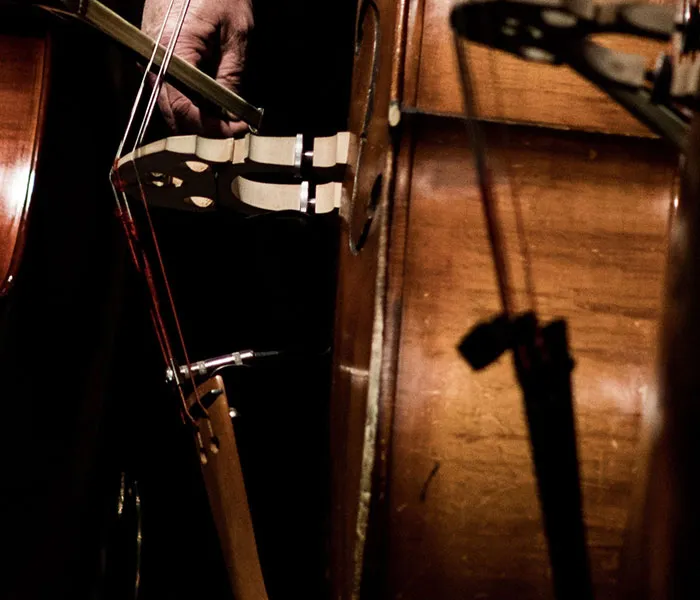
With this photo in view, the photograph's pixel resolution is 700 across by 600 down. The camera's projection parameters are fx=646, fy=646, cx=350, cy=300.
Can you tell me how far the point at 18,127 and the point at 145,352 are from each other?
2.36 feet

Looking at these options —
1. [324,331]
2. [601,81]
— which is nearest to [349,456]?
[601,81]

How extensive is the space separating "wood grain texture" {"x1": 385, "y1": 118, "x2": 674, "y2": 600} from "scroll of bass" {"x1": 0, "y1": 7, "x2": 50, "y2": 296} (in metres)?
0.94

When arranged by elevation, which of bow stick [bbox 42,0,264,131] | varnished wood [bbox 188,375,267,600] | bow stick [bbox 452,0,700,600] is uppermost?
bow stick [bbox 42,0,264,131]

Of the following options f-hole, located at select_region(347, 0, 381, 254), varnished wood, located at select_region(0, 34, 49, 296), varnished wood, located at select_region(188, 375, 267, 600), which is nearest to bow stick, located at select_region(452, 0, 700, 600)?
f-hole, located at select_region(347, 0, 381, 254)

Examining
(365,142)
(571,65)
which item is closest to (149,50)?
(365,142)

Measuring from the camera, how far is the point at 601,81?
508 millimetres

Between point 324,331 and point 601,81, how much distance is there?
136 centimetres

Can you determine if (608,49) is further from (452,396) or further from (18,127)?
(18,127)

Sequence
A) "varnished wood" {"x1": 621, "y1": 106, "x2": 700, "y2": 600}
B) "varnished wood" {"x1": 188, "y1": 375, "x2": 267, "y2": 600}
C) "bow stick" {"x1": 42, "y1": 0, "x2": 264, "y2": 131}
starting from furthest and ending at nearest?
"bow stick" {"x1": 42, "y1": 0, "x2": 264, "y2": 131}, "varnished wood" {"x1": 188, "y1": 375, "x2": 267, "y2": 600}, "varnished wood" {"x1": 621, "y1": 106, "x2": 700, "y2": 600}

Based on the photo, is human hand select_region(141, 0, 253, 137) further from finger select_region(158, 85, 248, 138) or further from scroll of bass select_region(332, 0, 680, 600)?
scroll of bass select_region(332, 0, 680, 600)

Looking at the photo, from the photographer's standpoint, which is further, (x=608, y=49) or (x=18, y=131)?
(x=18, y=131)

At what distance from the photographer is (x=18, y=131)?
1422 mm

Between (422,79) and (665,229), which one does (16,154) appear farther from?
(665,229)

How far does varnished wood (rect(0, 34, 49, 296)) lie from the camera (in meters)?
1.33
